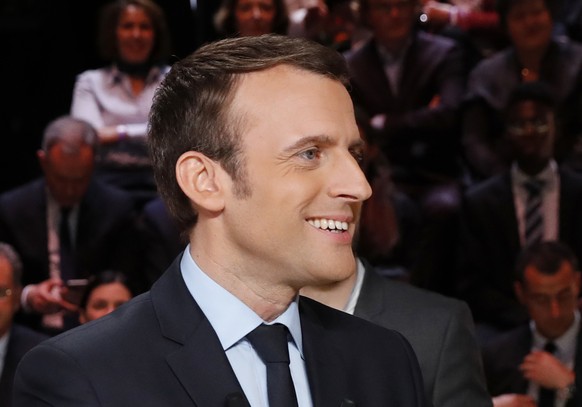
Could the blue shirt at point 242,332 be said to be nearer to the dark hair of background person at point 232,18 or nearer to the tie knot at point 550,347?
the tie knot at point 550,347

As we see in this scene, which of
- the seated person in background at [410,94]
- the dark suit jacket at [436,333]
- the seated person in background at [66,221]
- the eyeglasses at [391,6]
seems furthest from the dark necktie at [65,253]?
the dark suit jacket at [436,333]

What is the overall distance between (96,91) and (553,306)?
237 centimetres

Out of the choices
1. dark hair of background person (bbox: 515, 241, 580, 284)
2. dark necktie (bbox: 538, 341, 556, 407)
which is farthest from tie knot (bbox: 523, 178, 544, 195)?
dark necktie (bbox: 538, 341, 556, 407)

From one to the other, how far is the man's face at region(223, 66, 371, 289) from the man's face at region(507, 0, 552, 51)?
3.54 m

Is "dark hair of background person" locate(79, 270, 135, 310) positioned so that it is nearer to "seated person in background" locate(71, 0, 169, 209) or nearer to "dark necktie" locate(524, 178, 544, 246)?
"seated person in background" locate(71, 0, 169, 209)

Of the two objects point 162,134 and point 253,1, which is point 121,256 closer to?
point 253,1

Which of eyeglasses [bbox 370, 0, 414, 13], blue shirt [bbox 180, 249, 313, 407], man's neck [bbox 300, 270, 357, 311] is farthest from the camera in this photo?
eyeglasses [bbox 370, 0, 414, 13]

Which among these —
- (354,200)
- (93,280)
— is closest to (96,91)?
(93,280)

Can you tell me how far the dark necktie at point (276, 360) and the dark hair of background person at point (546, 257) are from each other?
8.59 feet

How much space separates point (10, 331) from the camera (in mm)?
4031

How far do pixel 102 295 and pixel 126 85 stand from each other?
1.39m

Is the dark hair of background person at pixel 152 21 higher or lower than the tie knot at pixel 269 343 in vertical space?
lower

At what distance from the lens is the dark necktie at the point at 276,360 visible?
1.61 m

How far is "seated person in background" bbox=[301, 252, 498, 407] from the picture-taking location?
230cm
